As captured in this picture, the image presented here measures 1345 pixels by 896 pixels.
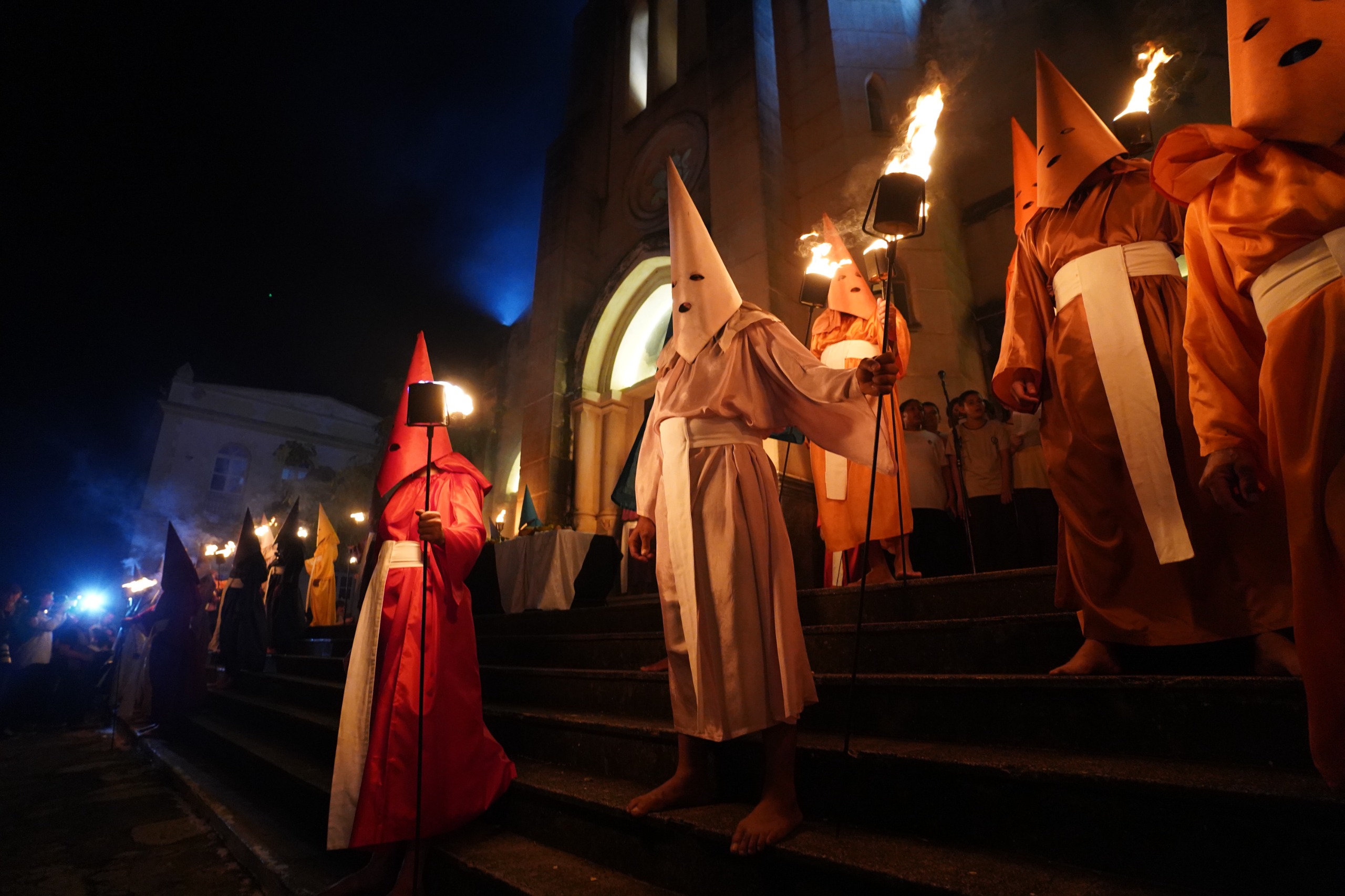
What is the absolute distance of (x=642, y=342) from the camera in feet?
35.2

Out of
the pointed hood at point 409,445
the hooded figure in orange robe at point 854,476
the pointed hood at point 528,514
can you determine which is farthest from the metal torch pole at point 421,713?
the pointed hood at point 528,514

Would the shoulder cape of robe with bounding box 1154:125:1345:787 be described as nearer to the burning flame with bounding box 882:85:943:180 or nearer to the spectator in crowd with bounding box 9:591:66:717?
the burning flame with bounding box 882:85:943:180

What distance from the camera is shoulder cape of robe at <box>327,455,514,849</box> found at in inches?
95.3

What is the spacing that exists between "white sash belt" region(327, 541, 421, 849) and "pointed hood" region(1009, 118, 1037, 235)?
10.7 feet

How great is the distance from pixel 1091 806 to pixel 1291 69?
1.88m

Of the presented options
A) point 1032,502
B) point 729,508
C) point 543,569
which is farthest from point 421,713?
point 1032,502

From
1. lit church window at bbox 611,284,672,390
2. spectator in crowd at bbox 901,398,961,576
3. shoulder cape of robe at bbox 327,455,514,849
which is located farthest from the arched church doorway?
shoulder cape of robe at bbox 327,455,514,849

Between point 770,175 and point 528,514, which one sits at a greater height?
point 770,175

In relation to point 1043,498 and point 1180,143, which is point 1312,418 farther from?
point 1043,498

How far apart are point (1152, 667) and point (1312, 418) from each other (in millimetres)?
1125

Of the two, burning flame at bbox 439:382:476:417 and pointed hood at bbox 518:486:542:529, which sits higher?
pointed hood at bbox 518:486:542:529

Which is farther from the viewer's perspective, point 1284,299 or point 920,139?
point 920,139

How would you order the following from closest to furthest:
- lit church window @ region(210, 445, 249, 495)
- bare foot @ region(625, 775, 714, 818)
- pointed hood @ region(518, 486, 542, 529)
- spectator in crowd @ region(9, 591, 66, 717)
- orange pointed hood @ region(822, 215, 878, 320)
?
bare foot @ region(625, 775, 714, 818) → orange pointed hood @ region(822, 215, 878, 320) → pointed hood @ region(518, 486, 542, 529) → spectator in crowd @ region(9, 591, 66, 717) → lit church window @ region(210, 445, 249, 495)

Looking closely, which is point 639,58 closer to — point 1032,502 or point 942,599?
point 1032,502
